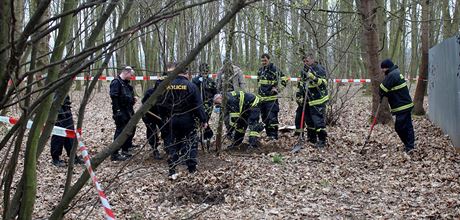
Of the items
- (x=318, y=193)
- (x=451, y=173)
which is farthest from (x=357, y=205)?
(x=451, y=173)

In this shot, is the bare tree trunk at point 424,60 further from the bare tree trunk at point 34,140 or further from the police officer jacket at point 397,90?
the bare tree trunk at point 34,140

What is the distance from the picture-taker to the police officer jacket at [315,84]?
400 inches

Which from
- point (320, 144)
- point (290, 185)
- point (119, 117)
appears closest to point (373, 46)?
point (320, 144)

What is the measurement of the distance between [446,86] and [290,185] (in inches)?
209

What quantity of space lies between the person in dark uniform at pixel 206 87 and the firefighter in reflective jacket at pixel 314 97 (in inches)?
69.7

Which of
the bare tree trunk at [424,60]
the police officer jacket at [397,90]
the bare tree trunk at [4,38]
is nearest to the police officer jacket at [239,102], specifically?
the police officer jacket at [397,90]

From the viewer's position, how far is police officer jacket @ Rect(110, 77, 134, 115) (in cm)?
952

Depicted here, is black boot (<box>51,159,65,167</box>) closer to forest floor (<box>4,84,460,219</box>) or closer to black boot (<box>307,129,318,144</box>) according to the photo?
forest floor (<box>4,84,460,219</box>)

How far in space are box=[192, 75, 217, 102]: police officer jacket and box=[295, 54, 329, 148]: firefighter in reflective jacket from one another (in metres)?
1.75

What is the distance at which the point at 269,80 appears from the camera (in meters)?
11.2

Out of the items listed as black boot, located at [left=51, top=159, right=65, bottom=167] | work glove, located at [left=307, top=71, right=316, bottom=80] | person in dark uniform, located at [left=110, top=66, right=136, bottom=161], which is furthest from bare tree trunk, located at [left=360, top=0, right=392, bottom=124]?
black boot, located at [left=51, top=159, right=65, bottom=167]

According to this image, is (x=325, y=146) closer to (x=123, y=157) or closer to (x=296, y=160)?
(x=296, y=160)

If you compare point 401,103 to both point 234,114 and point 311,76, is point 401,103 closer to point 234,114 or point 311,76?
point 311,76

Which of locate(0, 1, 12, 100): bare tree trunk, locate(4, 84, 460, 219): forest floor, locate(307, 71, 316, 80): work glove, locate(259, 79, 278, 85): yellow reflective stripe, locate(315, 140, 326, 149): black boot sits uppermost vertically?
locate(0, 1, 12, 100): bare tree trunk
